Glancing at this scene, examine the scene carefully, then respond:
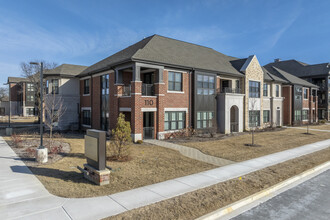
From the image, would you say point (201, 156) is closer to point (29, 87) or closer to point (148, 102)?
point (148, 102)

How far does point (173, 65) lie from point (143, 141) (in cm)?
696

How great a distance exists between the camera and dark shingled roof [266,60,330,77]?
45175mm

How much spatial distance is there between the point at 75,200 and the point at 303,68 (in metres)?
55.3

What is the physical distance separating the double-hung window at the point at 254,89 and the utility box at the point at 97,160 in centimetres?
2239

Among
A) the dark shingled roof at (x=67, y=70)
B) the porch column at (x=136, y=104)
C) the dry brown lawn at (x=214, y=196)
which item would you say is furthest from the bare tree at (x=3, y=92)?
the dry brown lawn at (x=214, y=196)

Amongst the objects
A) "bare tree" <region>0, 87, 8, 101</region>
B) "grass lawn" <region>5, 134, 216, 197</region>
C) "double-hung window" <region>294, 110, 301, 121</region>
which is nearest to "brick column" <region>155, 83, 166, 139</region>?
"grass lawn" <region>5, 134, 216, 197</region>

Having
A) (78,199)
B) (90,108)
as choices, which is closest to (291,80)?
(90,108)

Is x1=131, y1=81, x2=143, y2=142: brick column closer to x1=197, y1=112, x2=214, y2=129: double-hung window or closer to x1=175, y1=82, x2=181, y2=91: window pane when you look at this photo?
x1=175, y1=82, x2=181, y2=91: window pane

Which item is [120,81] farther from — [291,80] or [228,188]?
[291,80]

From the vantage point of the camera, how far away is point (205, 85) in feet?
70.6

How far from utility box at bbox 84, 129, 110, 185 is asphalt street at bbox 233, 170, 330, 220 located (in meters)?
4.49

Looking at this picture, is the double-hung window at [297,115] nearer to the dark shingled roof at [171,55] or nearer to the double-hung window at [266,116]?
the double-hung window at [266,116]

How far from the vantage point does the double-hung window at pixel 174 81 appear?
62.9ft

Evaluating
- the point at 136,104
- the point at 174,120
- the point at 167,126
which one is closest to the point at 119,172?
the point at 136,104
